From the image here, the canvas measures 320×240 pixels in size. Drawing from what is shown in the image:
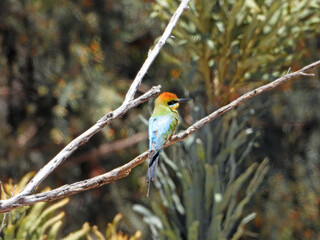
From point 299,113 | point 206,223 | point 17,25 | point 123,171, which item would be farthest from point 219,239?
point 17,25

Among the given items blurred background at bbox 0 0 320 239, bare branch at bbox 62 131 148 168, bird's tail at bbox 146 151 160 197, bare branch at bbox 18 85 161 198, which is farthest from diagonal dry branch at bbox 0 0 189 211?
bare branch at bbox 62 131 148 168

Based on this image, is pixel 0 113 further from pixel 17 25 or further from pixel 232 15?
pixel 232 15

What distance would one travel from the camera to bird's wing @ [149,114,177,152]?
1.53 meters

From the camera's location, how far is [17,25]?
11.8 feet

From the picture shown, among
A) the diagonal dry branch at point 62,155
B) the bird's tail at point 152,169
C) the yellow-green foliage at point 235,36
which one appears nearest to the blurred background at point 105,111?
the yellow-green foliage at point 235,36

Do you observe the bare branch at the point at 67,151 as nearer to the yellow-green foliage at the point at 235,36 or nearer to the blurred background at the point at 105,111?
the yellow-green foliage at the point at 235,36

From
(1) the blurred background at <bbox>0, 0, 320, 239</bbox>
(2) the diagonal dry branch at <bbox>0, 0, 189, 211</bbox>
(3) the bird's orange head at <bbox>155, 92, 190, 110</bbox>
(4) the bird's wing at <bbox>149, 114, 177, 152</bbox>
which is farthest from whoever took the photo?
(1) the blurred background at <bbox>0, 0, 320, 239</bbox>

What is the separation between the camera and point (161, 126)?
159cm

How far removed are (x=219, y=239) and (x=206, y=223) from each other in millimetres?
87

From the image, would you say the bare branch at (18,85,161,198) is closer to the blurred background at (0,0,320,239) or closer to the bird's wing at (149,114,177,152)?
the bird's wing at (149,114,177,152)

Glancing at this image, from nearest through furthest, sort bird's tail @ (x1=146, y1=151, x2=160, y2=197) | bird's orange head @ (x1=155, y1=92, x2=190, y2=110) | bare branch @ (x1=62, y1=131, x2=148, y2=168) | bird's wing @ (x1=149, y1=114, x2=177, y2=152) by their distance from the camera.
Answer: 1. bird's tail @ (x1=146, y1=151, x2=160, y2=197)
2. bird's wing @ (x1=149, y1=114, x2=177, y2=152)
3. bird's orange head @ (x1=155, y1=92, x2=190, y2=110)
4. bare branch @ (x1=62, y1=131, x2=148, y2=168)

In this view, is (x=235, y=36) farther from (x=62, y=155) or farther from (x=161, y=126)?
(x=62, y=155)

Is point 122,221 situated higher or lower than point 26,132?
lower

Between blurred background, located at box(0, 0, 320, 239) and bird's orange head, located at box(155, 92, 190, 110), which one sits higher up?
blurred background, located at box(0, 0, 320, 239)
